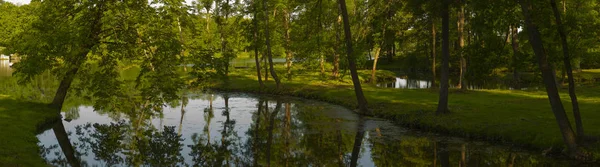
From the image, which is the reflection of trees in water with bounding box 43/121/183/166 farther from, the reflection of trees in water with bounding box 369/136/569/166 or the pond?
the reflection of trees in water with bounding box 369/136/569/166

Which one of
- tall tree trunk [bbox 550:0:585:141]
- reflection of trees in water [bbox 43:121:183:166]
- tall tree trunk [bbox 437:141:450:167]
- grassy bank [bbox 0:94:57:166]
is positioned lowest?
tall tree trunk [bbox 437:141:450:167]

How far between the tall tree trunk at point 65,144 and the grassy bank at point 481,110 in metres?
19.6

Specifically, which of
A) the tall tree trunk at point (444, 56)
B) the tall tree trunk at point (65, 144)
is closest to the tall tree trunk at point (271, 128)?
the tall tree trunk at point (65, 144)

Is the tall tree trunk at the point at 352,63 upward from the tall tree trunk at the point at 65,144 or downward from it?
upward

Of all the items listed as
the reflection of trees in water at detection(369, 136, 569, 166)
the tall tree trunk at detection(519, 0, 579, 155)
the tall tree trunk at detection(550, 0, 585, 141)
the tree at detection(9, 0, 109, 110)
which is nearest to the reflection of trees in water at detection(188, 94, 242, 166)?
the reflection of trees in water at detection(369, 136, 569, 166)

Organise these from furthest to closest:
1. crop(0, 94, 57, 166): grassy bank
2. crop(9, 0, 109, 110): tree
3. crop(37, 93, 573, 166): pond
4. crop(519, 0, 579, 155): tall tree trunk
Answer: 1. crop(9, 0, 109, 110): tree
2. crop(37, 93, 573, 166): pond
3. crop(519, 0, 579, 155): tall tree trunk
4. crop(0, 94, 57, 166): grassy bank

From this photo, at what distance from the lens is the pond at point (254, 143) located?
2145cm

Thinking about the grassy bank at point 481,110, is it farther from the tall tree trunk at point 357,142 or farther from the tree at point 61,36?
the tree at point 61,36

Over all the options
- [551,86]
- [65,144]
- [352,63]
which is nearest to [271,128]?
[352,63]

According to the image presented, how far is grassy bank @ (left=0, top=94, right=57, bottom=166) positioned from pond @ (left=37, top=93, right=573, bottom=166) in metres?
0.74

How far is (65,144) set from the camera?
24.8 metres

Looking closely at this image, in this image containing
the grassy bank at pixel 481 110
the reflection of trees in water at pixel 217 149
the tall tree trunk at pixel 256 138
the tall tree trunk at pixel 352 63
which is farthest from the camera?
the tall tree trunk at pixel 352 63

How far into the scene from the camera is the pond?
21453 millimetres

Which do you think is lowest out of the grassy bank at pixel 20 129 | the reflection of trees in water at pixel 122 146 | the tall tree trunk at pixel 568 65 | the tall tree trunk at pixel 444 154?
the tall tree trunk at pixel 444 154
